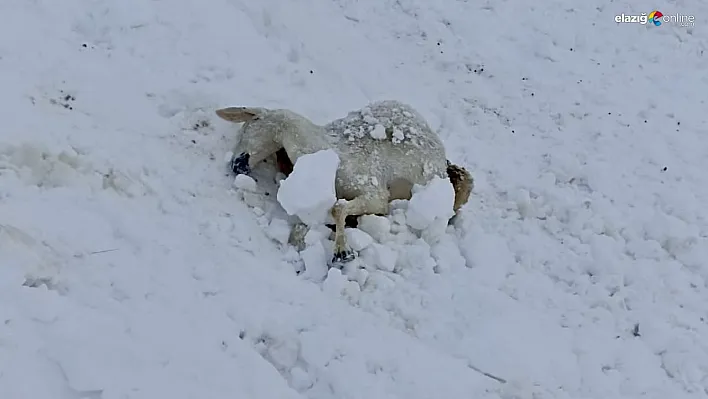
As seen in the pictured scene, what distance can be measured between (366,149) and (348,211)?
2.08 ft

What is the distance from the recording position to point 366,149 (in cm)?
514

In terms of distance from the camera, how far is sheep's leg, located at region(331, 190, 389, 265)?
444 centimetres

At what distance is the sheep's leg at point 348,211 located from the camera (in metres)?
4.44

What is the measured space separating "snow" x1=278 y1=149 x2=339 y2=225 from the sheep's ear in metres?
0.87

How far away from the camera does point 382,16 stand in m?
8.03

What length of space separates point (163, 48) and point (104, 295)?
3142 millimetres

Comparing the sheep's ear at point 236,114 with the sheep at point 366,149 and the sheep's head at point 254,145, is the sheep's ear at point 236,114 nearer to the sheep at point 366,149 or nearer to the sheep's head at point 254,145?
the sheep at point 366,149

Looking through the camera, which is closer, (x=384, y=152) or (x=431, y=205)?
(x=431, y=205)

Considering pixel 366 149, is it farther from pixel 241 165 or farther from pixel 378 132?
pixel 241 165

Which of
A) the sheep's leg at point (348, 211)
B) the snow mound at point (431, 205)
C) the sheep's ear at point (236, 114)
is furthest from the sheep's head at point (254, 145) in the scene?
the snow mound at point (431, 205)

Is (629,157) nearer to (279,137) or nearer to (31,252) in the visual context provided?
(279,137)

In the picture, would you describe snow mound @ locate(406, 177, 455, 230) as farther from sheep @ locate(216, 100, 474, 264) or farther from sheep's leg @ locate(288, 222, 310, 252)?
sheep's leg @ locate(288, 222, 310, 252)

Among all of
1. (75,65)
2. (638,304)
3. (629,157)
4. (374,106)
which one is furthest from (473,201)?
(75,65)

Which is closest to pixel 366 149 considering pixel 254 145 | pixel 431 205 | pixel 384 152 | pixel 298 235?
pixel 384 152
